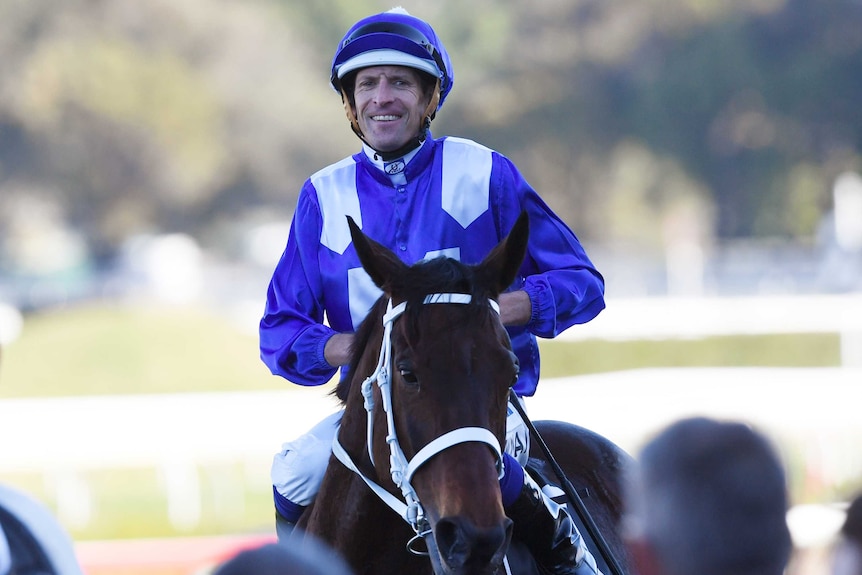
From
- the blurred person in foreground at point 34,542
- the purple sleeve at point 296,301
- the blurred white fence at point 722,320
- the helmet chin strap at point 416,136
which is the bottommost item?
the blurred white fence at point 722,320

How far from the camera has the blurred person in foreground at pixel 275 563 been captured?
4.38ft

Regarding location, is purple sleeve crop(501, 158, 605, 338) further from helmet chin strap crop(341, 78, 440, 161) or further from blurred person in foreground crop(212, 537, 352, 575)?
blurred person in foreground crop(212, 537, 352, 575)

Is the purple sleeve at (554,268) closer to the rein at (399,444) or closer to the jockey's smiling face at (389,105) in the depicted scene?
the jockey's smiling face at (389,105)

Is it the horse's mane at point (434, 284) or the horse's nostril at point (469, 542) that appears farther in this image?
the horse's mane at point (434, 284)

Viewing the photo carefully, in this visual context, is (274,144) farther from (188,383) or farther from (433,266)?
(433,266)

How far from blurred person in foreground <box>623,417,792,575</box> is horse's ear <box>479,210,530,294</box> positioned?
1.09 metres

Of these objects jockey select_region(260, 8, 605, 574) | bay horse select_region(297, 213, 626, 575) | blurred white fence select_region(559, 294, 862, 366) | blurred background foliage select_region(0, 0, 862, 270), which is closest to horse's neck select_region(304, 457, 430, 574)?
bay horse select_region(297, 213, 626, 575)

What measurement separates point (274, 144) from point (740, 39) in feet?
42.4

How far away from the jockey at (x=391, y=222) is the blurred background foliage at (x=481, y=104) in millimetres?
29725

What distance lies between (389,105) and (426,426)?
3.26 ft

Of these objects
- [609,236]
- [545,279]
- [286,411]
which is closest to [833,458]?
[286,411]

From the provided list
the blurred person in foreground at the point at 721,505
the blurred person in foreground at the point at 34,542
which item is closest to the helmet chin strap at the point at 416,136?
the blurred person in foreground at the point at 34,542

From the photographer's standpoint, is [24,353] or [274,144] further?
[274,144]

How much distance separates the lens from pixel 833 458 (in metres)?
9.58
